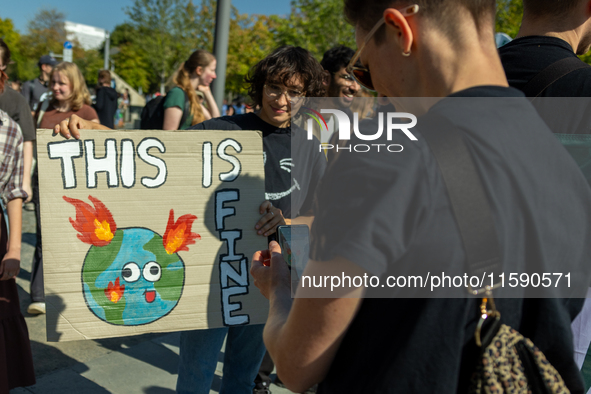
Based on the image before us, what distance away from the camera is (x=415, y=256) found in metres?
0.79

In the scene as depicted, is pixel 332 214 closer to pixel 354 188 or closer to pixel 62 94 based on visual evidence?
pixel 354 188

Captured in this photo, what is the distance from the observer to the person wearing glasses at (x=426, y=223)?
76cm

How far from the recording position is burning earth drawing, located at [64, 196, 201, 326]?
77.4 inches

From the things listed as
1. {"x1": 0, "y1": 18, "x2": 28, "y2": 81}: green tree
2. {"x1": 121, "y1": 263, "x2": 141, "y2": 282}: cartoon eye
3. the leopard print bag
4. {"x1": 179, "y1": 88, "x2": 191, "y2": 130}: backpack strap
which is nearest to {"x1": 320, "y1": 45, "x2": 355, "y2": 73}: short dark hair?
{"x1": 179, "y1": 88, "x2": 191, "y2": 130}: backpack strap

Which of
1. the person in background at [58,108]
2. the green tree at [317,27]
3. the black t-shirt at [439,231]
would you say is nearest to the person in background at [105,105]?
the person in background at [58,108]

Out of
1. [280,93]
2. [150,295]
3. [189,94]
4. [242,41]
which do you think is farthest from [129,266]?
[242,41]

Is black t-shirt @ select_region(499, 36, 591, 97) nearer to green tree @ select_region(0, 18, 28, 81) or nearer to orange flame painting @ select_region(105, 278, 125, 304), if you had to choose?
orange flame painting @ select_region(105, 278, 125, 304)

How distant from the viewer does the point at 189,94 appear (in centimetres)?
400

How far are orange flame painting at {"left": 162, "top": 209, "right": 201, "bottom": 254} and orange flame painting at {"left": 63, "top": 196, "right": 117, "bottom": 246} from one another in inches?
8.8

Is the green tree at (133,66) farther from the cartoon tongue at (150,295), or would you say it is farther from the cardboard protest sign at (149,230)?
the cartoon tongue at (150,295)

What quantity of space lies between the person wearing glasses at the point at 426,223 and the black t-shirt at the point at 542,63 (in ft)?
2.58

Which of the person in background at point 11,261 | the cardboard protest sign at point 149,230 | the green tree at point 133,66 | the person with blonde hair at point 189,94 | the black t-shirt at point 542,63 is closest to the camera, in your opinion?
the black t-shirt at point 542,63

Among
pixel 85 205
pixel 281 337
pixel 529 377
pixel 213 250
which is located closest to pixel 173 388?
pixel 213 250

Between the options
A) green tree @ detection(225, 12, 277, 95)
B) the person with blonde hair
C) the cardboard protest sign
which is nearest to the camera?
the cardboard protest sign
